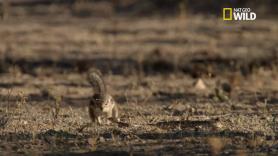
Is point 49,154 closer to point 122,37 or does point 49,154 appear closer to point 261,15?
point 122,37

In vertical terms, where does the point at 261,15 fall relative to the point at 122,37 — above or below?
above

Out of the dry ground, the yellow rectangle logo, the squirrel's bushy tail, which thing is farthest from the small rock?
the squirrel's bushy tail

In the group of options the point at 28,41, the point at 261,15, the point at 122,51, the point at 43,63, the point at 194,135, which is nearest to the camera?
the point at 194,135

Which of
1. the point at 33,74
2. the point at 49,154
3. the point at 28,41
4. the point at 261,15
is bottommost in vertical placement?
the point at 49,154

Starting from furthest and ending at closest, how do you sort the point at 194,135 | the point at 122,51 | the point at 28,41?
the point at 28,41 < the point at 122,51 < the point at 194,135

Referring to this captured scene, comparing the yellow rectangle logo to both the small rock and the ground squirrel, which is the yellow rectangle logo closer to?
the small rock

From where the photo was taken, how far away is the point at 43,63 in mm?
14562

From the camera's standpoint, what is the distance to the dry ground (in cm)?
684

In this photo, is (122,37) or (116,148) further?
(122,37)

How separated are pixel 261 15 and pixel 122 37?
5706 millimetres

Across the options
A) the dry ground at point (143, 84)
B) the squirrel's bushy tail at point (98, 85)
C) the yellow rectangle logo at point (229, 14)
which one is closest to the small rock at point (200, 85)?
the dry ground at point (143, 84)

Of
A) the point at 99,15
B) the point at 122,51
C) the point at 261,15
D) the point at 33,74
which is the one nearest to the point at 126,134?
the point at 33,74

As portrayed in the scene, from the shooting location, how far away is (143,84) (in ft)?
38.8

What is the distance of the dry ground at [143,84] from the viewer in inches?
269
